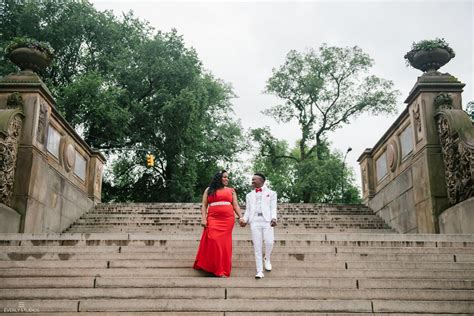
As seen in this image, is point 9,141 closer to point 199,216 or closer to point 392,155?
point 199,216

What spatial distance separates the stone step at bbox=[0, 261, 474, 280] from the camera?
6.73 m

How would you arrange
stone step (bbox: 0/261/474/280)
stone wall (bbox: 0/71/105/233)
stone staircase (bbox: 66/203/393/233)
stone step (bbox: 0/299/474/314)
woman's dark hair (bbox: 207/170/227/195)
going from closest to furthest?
stone step (bbox: 0/299/474/314) → stone step (bbox: 0/261/474/280) → woman's dark hair (bbox: 207/170/227/195) → stone wall (bbox: 0/71/105/233) → stone staircase (bbox: 66/203/393/233)

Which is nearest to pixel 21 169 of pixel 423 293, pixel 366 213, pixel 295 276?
pixel 295 276

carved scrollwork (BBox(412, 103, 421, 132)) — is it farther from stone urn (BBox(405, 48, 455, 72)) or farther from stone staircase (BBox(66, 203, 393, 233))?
stone staircase (BBox(66, 203, 393, 233))

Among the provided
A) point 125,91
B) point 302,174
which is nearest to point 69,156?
point 125,91

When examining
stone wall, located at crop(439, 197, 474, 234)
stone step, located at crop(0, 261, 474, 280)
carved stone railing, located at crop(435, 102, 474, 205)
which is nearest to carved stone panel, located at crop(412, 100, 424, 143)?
carved stone railing, located at crop(435, 102, 474, 205)

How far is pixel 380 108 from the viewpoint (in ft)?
105

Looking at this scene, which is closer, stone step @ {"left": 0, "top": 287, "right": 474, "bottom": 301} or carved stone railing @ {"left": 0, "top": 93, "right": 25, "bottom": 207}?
stone step @ {"left": 0, "top": 287, "right": 474, "bottom": 301}

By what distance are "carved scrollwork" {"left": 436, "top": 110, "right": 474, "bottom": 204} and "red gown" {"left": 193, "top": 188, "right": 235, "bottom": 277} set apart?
5.63m

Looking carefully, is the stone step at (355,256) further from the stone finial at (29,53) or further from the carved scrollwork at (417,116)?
the stone finial at (29,53)

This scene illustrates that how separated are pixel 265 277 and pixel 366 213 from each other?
10203 mm

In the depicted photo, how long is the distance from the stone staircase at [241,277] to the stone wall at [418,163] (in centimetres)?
285

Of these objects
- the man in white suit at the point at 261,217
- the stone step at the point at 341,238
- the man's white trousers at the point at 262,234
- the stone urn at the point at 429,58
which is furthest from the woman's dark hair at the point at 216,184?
the stone urn at the point at 429,58

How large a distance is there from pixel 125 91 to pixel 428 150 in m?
19.7
